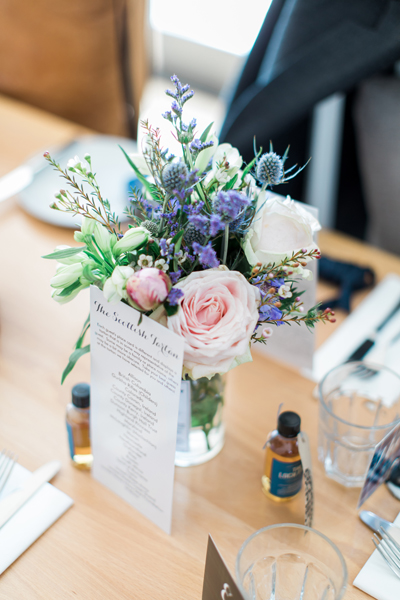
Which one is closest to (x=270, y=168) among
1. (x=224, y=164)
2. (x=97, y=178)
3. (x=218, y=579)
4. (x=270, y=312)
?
(x=224, y=164)

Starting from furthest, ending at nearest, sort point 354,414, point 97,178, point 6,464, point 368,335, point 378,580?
point 97,178, point 368,335, point 354,414, point 6,464, point 378,580

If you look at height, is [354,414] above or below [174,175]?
below

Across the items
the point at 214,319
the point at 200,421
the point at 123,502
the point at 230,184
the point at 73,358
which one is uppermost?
the point at 230,184

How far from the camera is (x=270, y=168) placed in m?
0.56

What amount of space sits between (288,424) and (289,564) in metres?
0.15

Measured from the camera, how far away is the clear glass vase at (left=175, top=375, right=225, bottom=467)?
0.68m

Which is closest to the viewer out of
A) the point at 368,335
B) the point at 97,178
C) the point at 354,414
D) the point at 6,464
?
the point at 6,464

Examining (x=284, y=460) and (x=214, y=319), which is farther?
(x=284, y=460)

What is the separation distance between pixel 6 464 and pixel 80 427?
114 millimetres

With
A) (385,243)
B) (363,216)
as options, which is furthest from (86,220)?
(363,216)

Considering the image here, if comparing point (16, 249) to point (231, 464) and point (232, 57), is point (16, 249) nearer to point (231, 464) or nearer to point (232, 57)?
point (231, 464)

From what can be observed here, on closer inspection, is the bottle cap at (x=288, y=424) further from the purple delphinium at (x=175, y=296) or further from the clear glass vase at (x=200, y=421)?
the purple delphinium at (x=175, y=296)

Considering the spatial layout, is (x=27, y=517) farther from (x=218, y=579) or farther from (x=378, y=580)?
(x=378, y=580)

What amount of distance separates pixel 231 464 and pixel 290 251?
→ 0.35m
